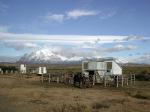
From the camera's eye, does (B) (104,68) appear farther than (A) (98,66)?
No

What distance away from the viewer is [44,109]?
20078 millimetres

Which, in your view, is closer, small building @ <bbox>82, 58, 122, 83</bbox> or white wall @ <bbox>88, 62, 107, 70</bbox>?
small building @ <bbox>82, 58, 122, 83</bbox>

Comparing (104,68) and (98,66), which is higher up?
(98,66)

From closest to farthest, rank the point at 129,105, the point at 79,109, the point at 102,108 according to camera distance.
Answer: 1. the point at 79,109
2. the point at 102,108
3. the point at 129,105

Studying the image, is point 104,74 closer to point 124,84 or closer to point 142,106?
point 124,84

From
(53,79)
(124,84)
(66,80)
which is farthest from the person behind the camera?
(53,79)

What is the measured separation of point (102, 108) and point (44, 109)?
3.73 meters

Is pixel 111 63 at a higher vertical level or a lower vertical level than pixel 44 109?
higher

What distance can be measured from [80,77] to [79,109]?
19.5m

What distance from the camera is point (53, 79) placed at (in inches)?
1949

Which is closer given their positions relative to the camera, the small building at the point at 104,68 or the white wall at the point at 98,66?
the small building at the point at 104,68

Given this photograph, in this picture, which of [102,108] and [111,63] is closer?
[102,108]

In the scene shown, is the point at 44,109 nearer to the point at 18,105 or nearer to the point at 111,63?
the point at 18,105

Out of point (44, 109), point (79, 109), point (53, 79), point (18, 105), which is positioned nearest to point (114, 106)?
point (79, 109)
